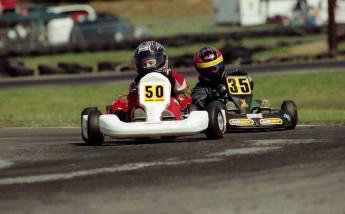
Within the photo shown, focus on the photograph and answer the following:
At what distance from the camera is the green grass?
2061 centimetres

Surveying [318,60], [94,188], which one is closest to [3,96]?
[318,60]

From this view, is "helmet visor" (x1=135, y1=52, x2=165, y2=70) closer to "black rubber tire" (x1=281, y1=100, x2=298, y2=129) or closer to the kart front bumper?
the kart front bumper

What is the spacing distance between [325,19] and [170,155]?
134ft

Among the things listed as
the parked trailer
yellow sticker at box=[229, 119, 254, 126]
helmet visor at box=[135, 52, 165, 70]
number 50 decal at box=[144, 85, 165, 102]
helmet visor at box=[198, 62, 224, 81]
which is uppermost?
helmet visor at box=[135, 52, 165, 70]

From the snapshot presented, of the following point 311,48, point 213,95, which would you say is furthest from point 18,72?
point 213,95

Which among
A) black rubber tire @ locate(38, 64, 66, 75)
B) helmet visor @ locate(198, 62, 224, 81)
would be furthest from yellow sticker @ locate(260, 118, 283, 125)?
black rubber tire @ locate(38, 64, 66, 75)

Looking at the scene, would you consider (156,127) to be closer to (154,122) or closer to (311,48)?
(154,122)

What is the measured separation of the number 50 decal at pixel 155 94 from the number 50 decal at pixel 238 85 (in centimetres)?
204

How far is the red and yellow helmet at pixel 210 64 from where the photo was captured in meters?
12.6

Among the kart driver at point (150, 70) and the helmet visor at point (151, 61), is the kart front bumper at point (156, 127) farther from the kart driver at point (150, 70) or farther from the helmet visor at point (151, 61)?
the helmet visor at point (151, 61)

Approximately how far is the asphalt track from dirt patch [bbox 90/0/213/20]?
56.3 m

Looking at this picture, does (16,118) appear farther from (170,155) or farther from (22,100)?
(170,155)

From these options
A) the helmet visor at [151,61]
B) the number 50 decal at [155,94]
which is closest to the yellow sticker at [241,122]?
the helmet visor at [151,61]

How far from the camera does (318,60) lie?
28.9m
